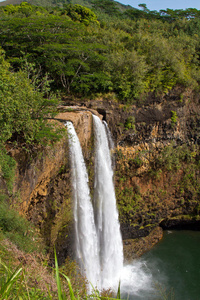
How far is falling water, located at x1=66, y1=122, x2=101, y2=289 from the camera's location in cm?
958

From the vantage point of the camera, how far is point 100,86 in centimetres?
1412

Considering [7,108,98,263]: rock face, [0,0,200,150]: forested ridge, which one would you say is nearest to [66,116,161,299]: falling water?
[7,108,98,263]: rock face

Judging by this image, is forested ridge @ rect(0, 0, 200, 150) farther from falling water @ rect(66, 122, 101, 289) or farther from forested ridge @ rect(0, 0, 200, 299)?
falling water @ rect(66, 122, 101, 289)

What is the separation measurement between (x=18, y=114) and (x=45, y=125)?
1383 millimetres

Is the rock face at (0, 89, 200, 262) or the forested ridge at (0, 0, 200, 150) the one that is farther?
the forested ridge at (0, 0, 200, 150)

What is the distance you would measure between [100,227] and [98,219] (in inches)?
16.2

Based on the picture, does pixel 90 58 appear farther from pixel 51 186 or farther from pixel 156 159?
pixel 51 186

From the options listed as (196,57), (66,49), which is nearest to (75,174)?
(66,49)

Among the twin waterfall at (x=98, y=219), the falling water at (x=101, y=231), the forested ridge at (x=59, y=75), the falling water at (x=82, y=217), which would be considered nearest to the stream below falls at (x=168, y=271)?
the falling water at (x=101, y=231)

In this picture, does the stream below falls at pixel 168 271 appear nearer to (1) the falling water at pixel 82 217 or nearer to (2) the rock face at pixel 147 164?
(2) the rock face at pixel 147 164

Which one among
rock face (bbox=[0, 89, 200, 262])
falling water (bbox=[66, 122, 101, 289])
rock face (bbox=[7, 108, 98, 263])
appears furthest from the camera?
rock face (bbox=[0, 89, 200, 262])

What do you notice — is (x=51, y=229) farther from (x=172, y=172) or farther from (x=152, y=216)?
(x=172, y=172)

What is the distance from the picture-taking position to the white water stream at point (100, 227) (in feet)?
32.1

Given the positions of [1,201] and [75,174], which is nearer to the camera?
[1,201]
